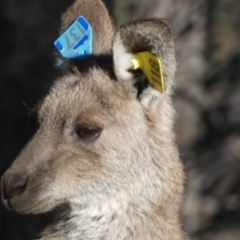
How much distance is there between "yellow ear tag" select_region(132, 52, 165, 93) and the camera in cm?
369

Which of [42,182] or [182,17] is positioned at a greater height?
[42,182]

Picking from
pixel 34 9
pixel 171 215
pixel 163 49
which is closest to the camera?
pixel 163 49

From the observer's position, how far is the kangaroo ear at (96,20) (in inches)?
168

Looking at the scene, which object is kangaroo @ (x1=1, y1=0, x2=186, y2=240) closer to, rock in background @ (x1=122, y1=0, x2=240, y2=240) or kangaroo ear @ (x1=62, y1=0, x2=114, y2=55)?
kangaroo ear @ (x1=62, y1=0, x2=114, y2=55)

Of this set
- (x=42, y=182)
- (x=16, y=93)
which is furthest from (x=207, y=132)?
(x=42, y=182)

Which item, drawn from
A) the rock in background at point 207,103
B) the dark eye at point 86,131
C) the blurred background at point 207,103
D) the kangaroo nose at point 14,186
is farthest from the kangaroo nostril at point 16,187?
the rock in background at point 207,103

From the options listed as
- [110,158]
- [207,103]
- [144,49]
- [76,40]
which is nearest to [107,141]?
[110,158]

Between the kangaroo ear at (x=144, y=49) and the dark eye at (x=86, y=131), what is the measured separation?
0.30 m

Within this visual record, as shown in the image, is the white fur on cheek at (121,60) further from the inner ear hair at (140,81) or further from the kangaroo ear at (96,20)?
the kangaroo ear at (96,20)

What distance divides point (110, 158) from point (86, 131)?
0.57 feet

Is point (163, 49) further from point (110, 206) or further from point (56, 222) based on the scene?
point (56, 222)

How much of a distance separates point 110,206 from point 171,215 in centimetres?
32

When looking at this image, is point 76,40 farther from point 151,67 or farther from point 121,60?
point 151,67

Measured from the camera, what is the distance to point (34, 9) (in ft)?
22.1
